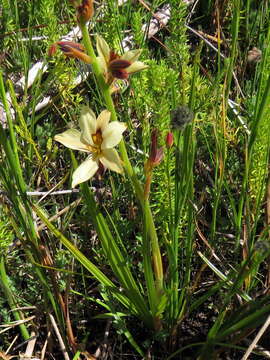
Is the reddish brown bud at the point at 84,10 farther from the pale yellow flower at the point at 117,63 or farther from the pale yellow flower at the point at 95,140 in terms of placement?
the pale yellow flower at the point at 95,140

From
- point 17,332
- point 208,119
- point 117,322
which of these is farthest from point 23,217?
point 208,119

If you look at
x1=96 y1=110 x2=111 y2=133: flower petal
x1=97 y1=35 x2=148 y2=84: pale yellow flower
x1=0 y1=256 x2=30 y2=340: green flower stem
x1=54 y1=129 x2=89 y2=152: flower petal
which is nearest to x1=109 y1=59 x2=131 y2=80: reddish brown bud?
x1=97 y1=35 x2=148 y2=84: pale yellow flower

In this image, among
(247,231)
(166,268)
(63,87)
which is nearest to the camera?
(247,231)

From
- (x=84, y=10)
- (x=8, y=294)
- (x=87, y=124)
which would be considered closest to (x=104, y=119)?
(x=87, y=124)

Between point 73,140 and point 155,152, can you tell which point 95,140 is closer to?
point 73,140

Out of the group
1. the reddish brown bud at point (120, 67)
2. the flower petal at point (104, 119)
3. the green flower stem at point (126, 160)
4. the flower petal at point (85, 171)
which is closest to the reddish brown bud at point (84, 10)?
the green flower stem at point (126, 160)

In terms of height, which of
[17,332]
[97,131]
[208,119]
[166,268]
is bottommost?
[17,332]

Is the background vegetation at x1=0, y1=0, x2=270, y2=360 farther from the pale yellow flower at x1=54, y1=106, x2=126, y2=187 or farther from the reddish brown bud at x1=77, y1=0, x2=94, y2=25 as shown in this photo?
the reddish brown bud at x1=77, y1=0, x2=94, y2=25

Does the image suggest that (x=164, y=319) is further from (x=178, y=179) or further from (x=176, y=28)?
(x=176, y=28)
